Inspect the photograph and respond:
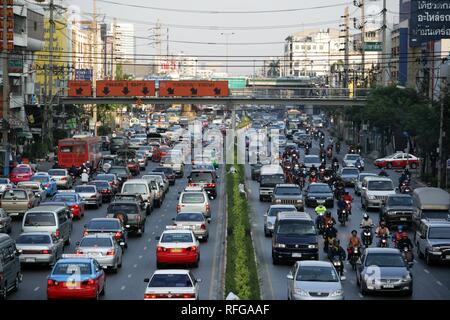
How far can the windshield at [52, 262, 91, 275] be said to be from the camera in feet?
89.1

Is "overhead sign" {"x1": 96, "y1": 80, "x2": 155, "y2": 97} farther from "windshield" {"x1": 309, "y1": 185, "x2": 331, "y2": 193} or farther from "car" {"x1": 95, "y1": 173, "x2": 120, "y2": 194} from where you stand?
"windshield" {"x1": 309, "y1": 185, "x2": 331, "y2": 193}

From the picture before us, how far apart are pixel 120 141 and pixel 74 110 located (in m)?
24.1

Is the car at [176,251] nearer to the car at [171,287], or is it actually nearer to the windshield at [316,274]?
the windshield at [316,274]

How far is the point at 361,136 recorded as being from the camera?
125 metres

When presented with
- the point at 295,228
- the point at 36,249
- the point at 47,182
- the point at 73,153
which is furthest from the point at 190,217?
the point at 73,153

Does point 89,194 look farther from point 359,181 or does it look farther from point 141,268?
point 141,268

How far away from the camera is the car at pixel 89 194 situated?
54844 millimetres

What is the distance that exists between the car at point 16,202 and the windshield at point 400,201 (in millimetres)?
15672

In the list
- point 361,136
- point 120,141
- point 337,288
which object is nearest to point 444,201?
point 337,288

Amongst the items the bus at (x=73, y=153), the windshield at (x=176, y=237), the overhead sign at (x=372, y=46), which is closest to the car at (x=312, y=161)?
the bus at (x=73, y=153)

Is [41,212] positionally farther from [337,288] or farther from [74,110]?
[74,110]

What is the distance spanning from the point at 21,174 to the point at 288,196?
19837 mm

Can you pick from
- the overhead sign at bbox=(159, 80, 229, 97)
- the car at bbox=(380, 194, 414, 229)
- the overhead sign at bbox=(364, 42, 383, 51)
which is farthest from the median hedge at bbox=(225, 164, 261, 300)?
the overhead sign at bbox=(364, 42, 383, 51)

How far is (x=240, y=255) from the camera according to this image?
33750 mm
